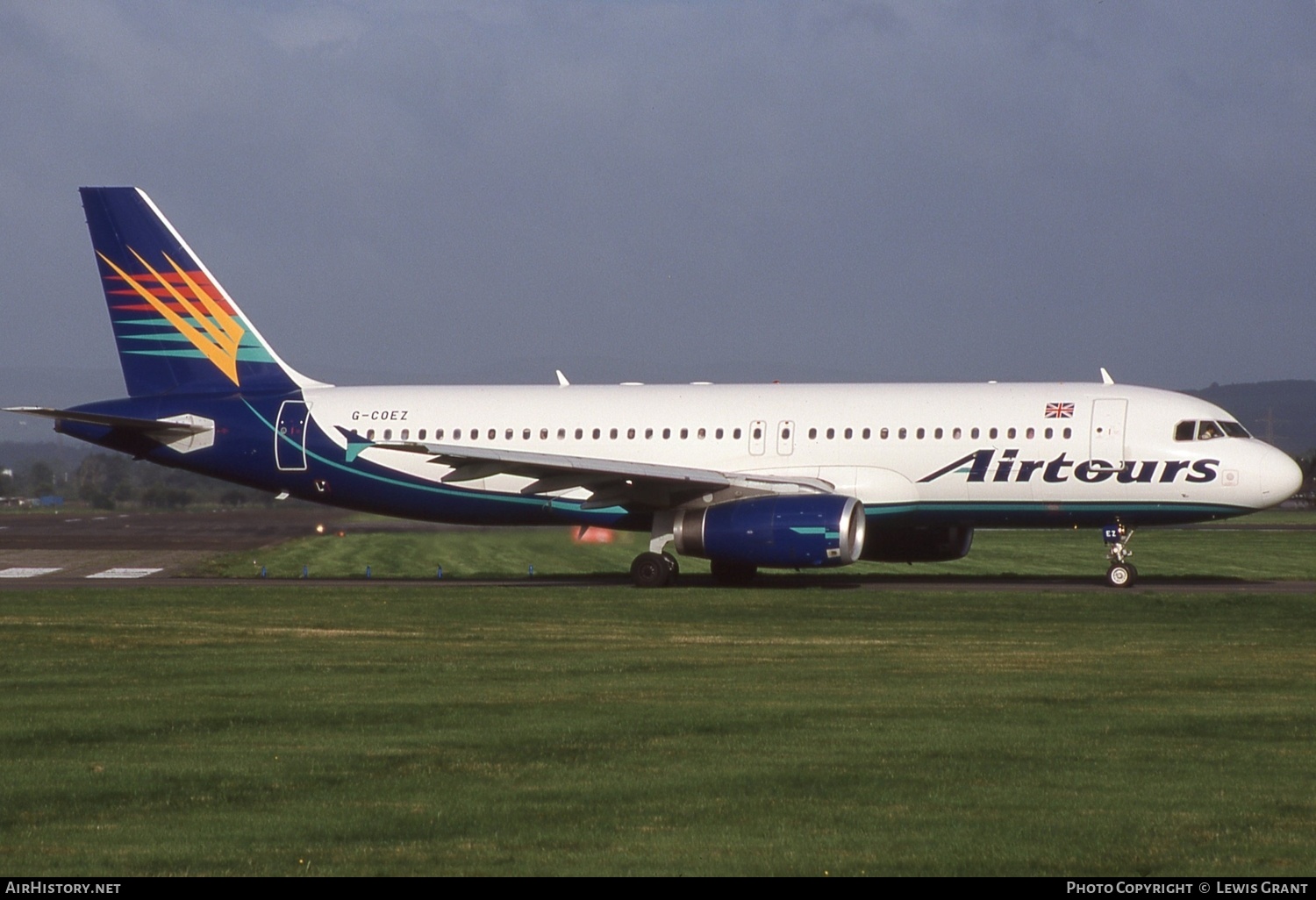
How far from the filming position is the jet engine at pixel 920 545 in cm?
3297

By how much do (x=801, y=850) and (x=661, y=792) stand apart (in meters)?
1.87

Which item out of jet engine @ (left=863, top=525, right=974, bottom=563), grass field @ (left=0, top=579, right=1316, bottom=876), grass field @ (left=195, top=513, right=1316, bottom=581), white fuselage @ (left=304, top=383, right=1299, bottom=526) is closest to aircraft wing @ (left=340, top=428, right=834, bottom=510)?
white fuselage @ (left=304, top=383, right=1299, bottom=526)

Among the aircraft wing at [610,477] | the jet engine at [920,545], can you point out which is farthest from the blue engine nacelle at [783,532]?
the jet engine at [920,545]

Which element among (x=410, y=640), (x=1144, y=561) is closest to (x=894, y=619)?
(x=410, y=640)

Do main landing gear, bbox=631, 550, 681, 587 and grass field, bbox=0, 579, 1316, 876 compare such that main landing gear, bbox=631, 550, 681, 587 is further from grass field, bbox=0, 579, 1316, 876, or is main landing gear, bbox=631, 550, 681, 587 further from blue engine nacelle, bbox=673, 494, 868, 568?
grass field, bbox=0, 579, 1316, 876

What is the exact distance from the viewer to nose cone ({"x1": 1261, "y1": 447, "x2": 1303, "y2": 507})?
29.8 meters

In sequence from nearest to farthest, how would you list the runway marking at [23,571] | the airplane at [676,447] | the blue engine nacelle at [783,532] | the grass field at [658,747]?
the grass field at [658,747], the blue engine nacelle at [783,532], the airplane at [676,447], the runway marking at [23,571]

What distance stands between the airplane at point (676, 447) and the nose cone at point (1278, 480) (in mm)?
35

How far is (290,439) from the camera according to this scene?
34.9m

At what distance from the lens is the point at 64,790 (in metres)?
10.9

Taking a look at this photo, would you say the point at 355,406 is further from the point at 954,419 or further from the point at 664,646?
the point at 664,646

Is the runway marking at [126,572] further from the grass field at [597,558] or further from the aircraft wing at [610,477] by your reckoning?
the aircraft wing at [610,477]

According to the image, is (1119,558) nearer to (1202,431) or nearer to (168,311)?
(1202,431)

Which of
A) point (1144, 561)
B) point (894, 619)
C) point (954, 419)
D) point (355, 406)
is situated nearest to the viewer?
point (894, 619)
